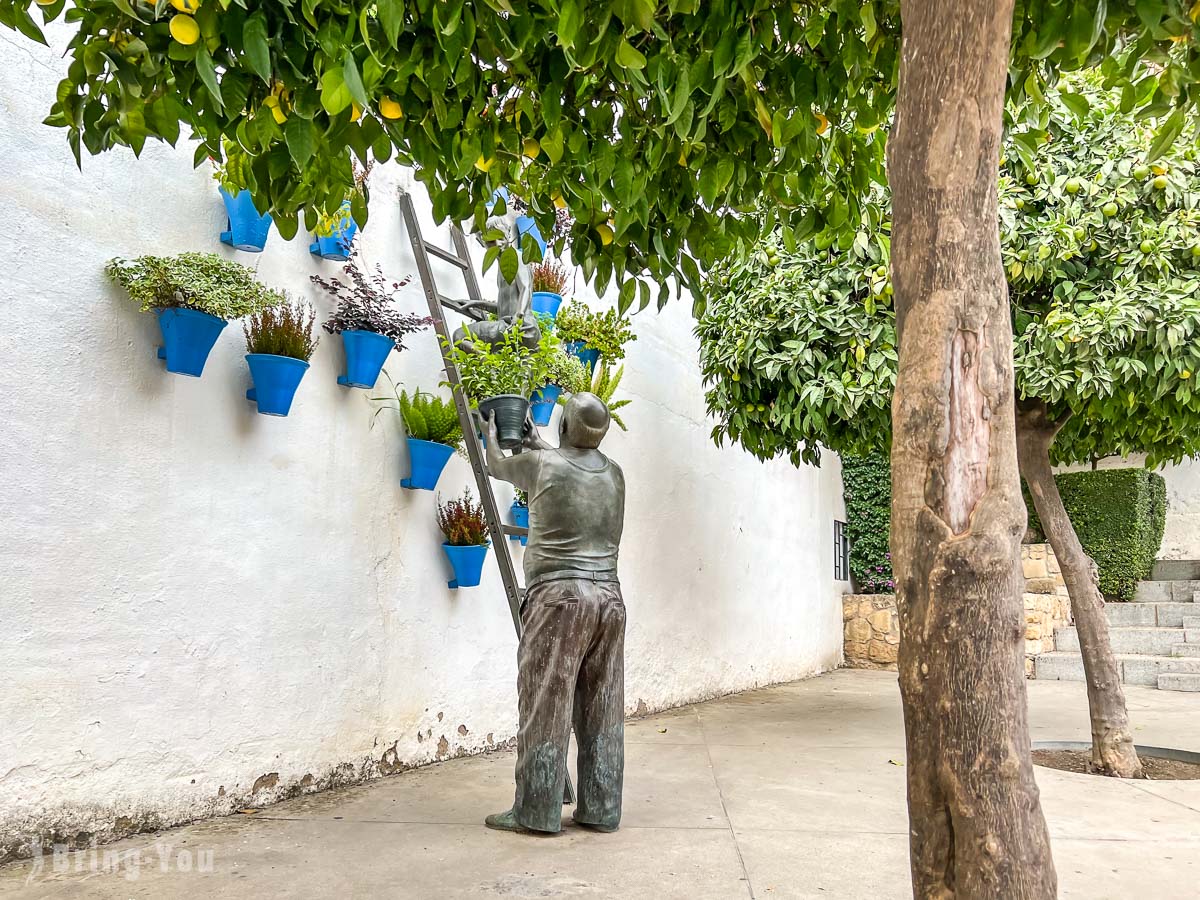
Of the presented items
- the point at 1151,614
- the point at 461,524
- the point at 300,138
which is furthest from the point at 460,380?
the point at 1151,614

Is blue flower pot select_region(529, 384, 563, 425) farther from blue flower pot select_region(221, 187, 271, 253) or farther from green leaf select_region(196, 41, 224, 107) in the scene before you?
green leaf select_region(196, 41, 224, 107)

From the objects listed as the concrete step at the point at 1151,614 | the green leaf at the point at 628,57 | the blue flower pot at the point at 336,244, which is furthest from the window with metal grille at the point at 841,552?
the green leaf at the point at 628,57

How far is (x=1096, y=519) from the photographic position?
40.6 ft

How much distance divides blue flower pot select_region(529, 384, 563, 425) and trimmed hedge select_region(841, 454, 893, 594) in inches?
293

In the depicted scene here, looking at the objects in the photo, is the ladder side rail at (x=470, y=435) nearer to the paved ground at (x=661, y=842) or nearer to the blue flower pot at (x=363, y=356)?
the blue flower pot at (x=363, y=356)

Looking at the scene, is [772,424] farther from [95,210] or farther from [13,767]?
[13,767]

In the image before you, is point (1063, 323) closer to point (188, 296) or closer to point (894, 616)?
point (188, 296)

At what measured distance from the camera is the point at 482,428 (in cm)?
451

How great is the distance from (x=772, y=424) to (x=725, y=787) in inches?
96.5

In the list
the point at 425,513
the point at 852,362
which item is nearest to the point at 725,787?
the point at 425,513

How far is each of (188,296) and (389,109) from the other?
1.73 meters

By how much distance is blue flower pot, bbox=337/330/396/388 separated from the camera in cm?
463

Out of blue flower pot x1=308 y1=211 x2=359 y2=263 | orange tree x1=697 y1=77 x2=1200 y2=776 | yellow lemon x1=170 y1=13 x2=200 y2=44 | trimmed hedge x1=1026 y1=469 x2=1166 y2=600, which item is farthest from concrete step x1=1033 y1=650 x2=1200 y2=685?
yellow lemon x1=170 y1=13 x2=200 y2=44

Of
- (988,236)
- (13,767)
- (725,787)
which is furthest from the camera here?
(725,787)
